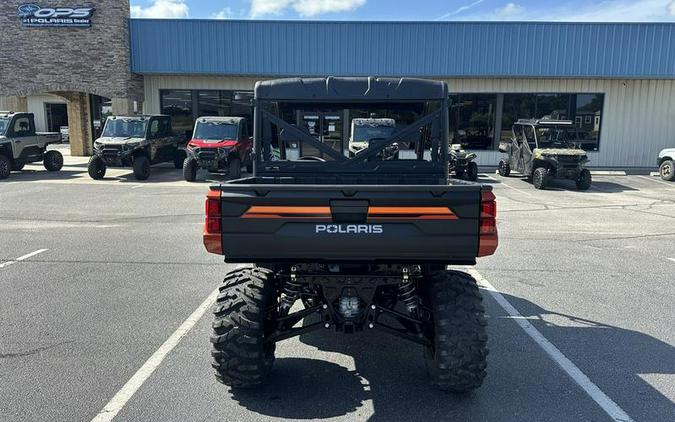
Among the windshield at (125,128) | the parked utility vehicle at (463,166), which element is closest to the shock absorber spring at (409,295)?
the parked utility vehicle at (463,166)

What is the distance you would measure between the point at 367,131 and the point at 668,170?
1737 cm

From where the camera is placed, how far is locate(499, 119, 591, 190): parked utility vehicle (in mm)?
15000

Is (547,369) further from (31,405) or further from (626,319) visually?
(31,405)

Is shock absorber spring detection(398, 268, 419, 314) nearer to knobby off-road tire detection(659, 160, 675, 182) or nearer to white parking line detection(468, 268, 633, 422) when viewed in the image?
white parking line detection(468, 268, 633, 422)

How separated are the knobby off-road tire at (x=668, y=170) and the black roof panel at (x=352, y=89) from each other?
56.2 feet

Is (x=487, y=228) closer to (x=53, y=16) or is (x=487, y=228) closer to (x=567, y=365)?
(x=567, y=365)

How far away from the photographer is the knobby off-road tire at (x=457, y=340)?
11.0ft

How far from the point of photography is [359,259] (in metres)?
3.20

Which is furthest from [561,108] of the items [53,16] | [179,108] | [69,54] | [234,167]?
[53,16]

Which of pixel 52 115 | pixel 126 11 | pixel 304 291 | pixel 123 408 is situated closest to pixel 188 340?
pixel 123 408

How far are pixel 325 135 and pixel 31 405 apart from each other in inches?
122

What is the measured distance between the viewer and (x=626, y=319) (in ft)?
16.6

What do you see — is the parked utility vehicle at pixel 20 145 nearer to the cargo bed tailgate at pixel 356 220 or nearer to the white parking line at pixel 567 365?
the cargo bed tailgate at pixel 356 220

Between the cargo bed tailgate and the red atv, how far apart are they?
12641 mm
